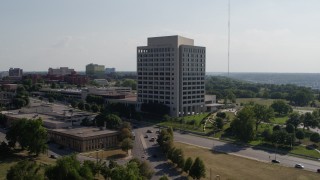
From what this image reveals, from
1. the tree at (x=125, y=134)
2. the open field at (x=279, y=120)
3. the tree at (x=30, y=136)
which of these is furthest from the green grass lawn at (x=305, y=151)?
the tree at (x=30, y=136)

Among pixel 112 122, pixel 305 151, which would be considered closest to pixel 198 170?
pixel 305 151

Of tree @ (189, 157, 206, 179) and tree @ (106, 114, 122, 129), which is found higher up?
tree @ (106, 114, 122, 129)

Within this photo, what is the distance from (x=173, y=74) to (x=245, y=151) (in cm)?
4693

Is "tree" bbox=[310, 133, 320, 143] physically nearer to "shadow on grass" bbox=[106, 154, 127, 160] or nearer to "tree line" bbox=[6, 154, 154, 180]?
"shadow on grass" bbox=[106, 154, 127, 160]

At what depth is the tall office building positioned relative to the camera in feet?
363

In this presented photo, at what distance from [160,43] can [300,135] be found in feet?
183

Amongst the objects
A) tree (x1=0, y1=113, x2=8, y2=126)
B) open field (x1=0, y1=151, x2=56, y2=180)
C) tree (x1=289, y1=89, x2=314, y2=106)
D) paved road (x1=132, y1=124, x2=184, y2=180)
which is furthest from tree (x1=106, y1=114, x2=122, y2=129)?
tree (x1=289, y1=89, x2=314, y2=106)

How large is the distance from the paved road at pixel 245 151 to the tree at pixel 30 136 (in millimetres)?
32141

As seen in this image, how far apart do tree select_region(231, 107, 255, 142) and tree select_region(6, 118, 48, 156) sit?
4199 centimetres

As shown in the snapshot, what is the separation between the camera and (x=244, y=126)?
7662 centimetres

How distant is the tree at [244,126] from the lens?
250 feet

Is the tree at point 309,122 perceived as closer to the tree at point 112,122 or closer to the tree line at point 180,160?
the tree line at point 180,160

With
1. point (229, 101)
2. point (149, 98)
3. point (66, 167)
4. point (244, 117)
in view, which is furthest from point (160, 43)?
point (66, 167)

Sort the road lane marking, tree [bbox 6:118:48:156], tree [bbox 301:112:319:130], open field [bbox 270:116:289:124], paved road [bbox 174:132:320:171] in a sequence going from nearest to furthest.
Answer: tree [bbox 6:118:48:156]
paved road [bbox 174:132:320:171]
the road lane marking
tree [bbox 301:112:319:130]
open field [bbox 270:116:289:124]
